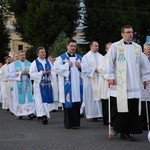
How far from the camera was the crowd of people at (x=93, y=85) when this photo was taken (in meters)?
10.2

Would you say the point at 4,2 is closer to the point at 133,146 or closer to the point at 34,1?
the point at 34,1

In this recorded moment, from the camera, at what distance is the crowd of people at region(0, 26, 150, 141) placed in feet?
33.4

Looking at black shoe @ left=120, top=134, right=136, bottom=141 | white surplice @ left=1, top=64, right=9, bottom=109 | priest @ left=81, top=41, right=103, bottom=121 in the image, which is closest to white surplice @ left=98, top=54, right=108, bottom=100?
priest @ left=81, top=41, right=103, bottom=121

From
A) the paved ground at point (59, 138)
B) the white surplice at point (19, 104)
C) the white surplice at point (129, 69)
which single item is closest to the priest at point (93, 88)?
the paved ground at point (59, 138)

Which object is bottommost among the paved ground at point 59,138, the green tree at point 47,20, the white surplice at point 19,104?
the paved ground at point 59,138

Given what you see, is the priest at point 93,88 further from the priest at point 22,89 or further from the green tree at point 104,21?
the green tree at point 104,21

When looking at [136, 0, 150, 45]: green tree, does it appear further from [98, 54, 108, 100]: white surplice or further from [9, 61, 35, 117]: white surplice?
[98, 54, 108, 100]: white surplice

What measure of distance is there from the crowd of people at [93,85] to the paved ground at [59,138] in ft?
1.16

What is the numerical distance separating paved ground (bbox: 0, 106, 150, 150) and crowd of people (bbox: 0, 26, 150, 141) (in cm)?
35

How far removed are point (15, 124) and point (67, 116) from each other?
190 centimetres

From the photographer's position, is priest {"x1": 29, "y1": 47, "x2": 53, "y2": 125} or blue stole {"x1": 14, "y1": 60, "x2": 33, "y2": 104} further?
blue stole {"x1": 14, "y1": 60, "x2": 33, "y2": 104}

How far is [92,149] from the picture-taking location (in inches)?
362

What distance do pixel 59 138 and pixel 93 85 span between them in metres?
3.90

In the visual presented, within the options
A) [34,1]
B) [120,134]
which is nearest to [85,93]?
[120,134]
